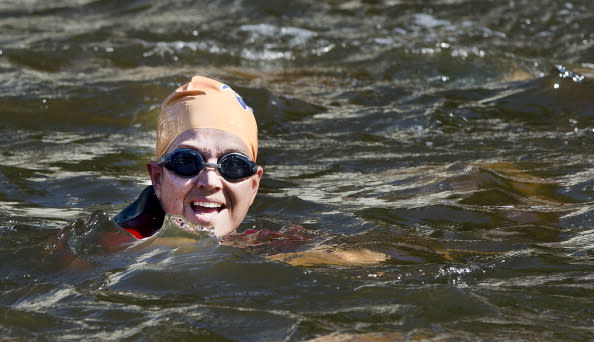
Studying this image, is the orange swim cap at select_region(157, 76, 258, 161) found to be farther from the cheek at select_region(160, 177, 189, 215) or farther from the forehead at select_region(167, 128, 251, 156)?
the cheek at select_region(160, 177, 189, 215)

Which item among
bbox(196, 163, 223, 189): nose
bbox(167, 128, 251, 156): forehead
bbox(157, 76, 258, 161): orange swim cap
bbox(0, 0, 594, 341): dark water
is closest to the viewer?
bbox(0, 0, 594, 341): dark water

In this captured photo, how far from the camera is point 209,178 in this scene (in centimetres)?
520

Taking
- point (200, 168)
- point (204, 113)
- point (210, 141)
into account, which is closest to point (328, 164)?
point (204, 113)

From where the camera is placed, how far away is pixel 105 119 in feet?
30.0

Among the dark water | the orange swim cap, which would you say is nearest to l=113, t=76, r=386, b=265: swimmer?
the orange swim cap

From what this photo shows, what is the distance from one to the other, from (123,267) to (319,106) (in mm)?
5111

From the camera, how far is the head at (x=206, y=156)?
5227 millimetres

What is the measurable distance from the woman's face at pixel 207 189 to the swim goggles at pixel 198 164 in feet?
0.08

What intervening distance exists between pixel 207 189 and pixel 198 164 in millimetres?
135

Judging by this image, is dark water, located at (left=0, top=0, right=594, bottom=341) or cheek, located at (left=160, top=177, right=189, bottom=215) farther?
cheek, located at (left=160, top=177, right=189, bottom=215)

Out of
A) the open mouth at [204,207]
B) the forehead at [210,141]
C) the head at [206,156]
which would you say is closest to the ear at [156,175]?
the head at [206,156]

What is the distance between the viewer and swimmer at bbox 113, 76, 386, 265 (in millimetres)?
5211

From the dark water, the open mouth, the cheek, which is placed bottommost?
the dark water

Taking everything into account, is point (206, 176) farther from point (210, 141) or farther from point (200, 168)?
point (210, 141)
